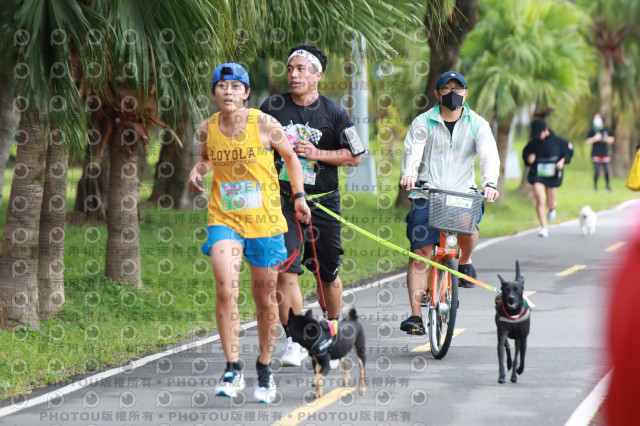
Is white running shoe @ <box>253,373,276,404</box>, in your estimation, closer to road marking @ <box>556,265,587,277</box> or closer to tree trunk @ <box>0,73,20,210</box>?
tree trunk @ <box>0,73,20,210</box>

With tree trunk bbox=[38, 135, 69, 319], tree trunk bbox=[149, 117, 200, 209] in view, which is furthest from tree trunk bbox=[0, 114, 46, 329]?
tree trunk bbox=[149, 117, 200, 209]

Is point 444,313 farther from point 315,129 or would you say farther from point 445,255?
point 315,129

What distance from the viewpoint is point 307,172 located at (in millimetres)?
6953

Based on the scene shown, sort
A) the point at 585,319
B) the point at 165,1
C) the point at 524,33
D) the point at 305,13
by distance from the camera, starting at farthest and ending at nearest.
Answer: the point at 524,33
the point at 305,13
the point at 585,319
the point at 165,1

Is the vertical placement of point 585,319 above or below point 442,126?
below

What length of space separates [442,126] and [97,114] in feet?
19.8

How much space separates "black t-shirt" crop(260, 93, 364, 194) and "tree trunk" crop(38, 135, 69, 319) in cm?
324

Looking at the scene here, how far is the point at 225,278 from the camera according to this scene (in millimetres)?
5941

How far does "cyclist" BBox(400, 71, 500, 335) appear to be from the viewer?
24.6ft

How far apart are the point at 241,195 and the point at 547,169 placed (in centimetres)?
1181

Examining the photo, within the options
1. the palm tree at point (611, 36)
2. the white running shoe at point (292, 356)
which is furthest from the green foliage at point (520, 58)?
the white running shoe at point (292, 356)

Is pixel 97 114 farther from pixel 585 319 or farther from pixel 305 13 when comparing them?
pixel 585 319

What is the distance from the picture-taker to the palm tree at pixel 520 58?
78.3 ft

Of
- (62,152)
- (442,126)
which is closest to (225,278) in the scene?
(442,126)
